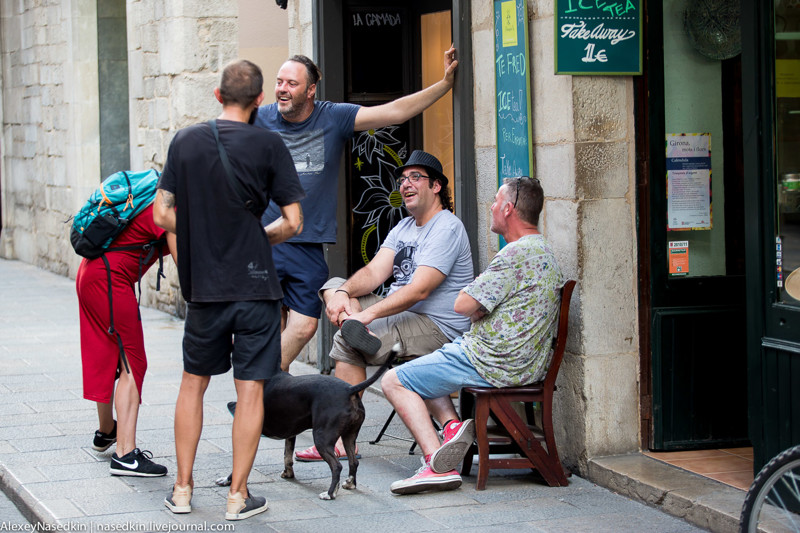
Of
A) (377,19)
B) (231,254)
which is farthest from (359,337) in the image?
(377,19)

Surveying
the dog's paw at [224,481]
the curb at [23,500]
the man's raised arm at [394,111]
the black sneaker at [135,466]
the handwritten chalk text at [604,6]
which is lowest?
the curb at [23,500]

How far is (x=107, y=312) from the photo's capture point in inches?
226

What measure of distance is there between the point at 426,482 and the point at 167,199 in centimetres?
168

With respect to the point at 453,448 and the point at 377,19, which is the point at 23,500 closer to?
the point at 453,448

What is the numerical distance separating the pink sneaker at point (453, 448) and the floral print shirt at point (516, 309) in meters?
0.25

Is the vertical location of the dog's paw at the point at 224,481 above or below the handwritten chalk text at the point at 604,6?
below

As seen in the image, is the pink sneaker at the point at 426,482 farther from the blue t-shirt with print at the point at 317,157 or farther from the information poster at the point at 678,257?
the information poster at the point at 678,257

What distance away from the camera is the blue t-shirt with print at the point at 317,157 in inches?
238

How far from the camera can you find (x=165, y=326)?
10930 millimetres

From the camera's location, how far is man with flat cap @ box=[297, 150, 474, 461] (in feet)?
18.9

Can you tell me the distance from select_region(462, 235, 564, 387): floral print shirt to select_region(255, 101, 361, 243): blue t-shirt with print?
42.3 inches

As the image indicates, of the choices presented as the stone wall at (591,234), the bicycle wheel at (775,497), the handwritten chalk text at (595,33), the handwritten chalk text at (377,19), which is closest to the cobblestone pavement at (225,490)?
the stone wall at (591,234)

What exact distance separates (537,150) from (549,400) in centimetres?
125

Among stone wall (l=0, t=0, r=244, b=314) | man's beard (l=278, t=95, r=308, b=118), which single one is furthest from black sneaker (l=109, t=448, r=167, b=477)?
stone wall (l=0, t=0, r=244, b=314)
